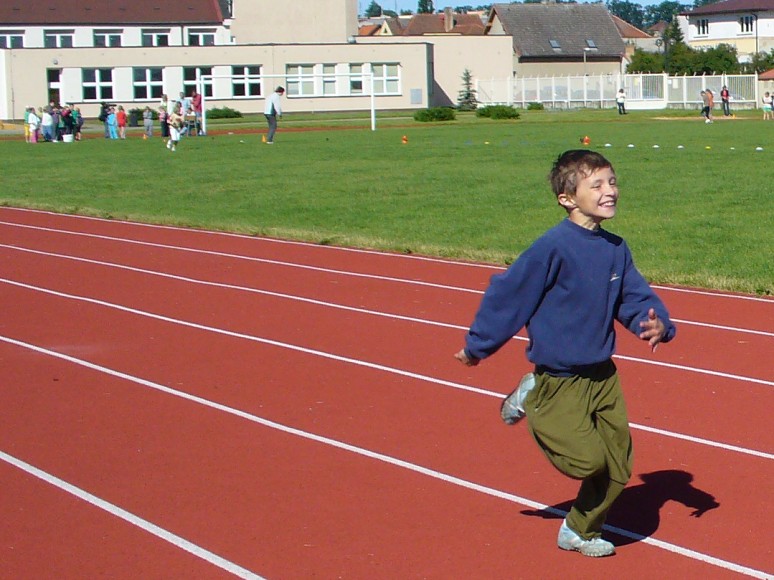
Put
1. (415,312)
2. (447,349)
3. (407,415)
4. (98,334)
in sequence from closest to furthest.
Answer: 1. (407,415)
2. (447,349)
3. (98,334)
4. (415,312)

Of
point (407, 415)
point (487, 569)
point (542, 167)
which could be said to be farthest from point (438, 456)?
point (542, 167)

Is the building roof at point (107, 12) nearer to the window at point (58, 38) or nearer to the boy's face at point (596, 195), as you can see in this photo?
the window at point (58, 38)

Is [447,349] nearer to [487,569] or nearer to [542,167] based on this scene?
[487,569]

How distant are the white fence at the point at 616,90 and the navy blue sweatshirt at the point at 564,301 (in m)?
65.2

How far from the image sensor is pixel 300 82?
246 ft

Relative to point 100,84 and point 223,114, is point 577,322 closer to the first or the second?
point 223,114

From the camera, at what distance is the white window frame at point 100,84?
7112 centimetres

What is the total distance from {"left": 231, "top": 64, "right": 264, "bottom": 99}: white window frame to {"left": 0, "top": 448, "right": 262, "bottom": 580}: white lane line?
68.5m

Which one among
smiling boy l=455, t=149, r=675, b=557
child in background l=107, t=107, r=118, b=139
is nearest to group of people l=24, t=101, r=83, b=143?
child in background l=107, t=107, r=118, b=139

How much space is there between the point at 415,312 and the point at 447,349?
1.48m

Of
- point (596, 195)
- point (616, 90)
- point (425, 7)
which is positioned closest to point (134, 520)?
point (596, 195)

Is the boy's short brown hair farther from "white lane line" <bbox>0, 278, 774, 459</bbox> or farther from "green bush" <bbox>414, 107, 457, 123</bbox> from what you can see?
"green bush" <bbox>414, 107, 457, 123</bbox>

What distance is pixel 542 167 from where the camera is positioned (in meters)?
26.0

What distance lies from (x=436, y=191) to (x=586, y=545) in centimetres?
1693
